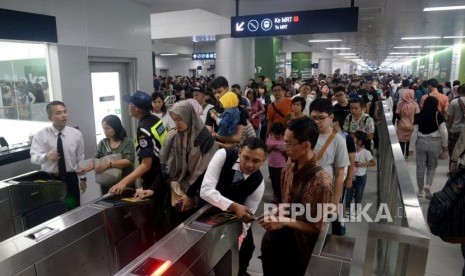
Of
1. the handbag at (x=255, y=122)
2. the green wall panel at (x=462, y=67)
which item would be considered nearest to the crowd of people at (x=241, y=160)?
the handbag at (x=255, y=122)

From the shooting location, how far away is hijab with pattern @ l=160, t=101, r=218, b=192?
9.21 ft

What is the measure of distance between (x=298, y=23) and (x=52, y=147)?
14.5 feet

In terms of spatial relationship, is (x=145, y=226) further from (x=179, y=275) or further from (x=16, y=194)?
(x=179, y=275)

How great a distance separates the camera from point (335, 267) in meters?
1.77

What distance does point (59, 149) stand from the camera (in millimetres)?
3498

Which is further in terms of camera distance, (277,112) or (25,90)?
(277,112)

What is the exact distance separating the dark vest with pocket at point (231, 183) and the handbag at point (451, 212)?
1124 mm

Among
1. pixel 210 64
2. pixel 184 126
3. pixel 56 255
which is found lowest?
pixel 56 255

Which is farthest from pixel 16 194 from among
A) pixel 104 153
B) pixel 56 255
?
pixel 56 255

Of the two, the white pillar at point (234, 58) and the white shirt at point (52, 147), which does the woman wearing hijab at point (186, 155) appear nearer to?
the white shirt at point (52, 147)

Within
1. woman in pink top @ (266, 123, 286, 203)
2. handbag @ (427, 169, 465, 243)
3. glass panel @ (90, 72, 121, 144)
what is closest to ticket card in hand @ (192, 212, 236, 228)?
handbag @ (427, 169, 465, 243)

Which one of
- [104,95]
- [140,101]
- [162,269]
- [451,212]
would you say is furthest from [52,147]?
[451,212]

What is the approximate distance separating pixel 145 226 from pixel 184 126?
106 centimetres

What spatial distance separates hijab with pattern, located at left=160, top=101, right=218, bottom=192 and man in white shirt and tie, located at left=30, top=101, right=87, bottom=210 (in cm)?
133
